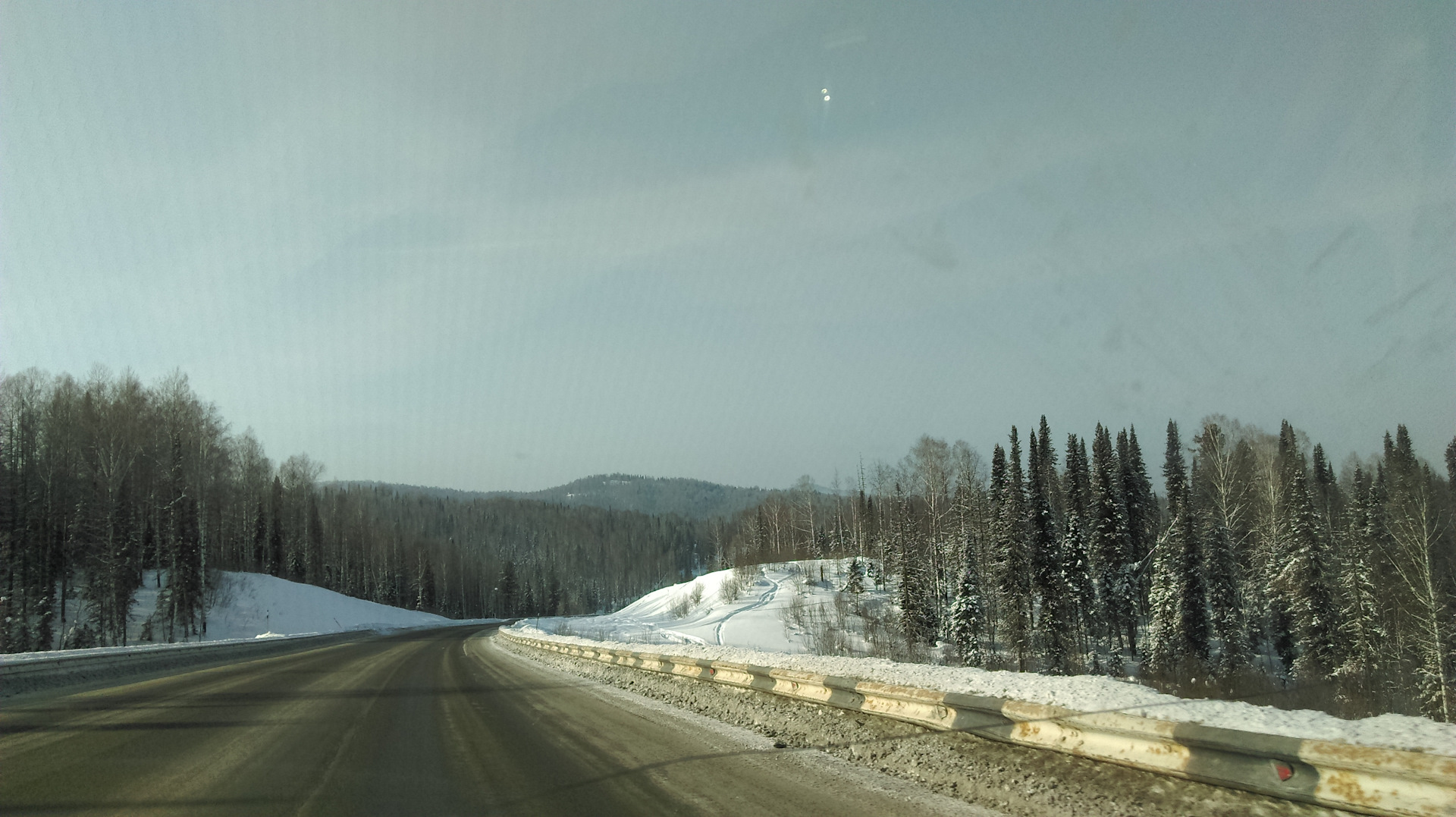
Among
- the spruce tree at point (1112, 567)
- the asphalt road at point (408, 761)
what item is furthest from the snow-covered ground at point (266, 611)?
the spruce tree at point (1112, 567)

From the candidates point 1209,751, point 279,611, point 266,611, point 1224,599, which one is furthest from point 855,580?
point 1209,751

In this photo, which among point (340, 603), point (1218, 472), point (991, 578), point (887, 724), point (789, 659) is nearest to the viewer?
point (887, 724)

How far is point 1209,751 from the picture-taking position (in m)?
5.00

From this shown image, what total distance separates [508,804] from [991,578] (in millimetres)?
57649

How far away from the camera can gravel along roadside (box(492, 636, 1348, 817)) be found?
488 centimetres

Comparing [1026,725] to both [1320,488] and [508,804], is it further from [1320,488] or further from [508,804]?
[1320,488]

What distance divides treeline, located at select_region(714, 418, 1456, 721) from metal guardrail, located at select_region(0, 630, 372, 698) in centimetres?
3636

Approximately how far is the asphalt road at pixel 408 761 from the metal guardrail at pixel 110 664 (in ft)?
11.6

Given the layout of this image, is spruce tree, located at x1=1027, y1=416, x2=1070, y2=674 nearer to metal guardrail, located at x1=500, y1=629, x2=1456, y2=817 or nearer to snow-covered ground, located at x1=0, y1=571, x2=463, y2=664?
metal guardrail, located at x1=500, y1=629, x2=1456, y2=817

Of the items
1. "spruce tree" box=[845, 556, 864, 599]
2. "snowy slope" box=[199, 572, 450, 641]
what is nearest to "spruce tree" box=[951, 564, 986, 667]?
"spruce tree" box=[845, 556, 864, 599]

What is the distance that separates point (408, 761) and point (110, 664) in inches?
728

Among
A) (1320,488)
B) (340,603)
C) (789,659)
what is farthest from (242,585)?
(1320,488)

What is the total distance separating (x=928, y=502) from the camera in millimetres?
71625

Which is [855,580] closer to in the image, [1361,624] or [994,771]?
[1361,624]
